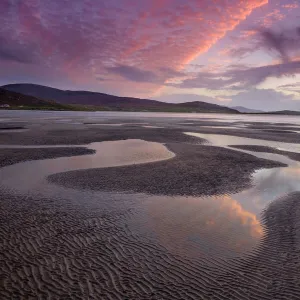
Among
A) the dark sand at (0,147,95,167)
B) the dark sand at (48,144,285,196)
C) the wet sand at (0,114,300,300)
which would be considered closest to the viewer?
the wet sand at (0,114,300,300)

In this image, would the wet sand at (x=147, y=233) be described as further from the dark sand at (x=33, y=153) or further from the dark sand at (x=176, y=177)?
the dark sand at (x=33, y=153)

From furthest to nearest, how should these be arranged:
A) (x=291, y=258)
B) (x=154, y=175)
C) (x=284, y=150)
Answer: (x=284, y=150), (x=154, y=175), (x=291, y=258)

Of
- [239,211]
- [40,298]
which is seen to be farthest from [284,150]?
[40,298]

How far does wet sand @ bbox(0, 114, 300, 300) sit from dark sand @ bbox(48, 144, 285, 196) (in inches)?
2.7

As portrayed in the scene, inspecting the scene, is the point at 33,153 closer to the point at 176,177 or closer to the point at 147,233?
the point at 176,177

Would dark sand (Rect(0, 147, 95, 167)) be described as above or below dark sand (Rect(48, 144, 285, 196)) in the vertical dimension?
above

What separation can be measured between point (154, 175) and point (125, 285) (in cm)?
1120

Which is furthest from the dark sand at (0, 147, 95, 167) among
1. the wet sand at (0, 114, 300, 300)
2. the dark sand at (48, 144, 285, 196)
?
the dark sand at (48, 144, 285, 196)

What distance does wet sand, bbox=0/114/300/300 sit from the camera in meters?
6.91

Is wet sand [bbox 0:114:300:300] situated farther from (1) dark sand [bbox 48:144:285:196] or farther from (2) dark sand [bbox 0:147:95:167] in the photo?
(2) dark sand [bbox 0:147:95:167]

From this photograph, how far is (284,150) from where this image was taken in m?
29.8

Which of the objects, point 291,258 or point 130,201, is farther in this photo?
point 130,201

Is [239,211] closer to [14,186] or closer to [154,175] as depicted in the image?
[154,175]

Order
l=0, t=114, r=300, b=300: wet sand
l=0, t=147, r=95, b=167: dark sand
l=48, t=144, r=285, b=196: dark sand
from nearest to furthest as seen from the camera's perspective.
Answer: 1. l=0, t=114, r=300, b=300: wet sand
2. l=48, t=144, r=285, b=196: dark sand
3. l=0, t=147, r=95, b=167: dark sand
